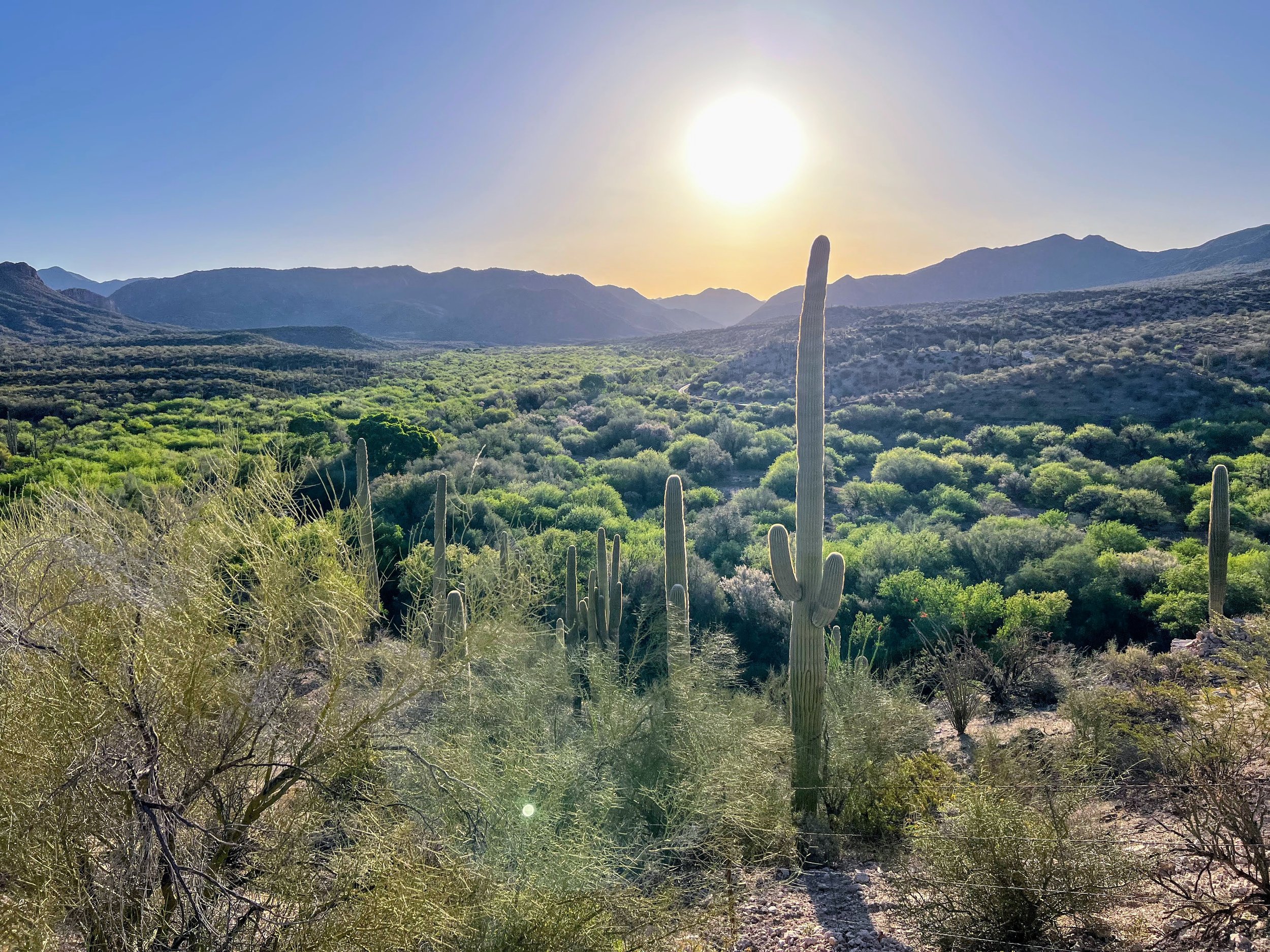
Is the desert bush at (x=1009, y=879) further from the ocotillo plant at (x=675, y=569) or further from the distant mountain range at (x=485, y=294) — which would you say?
the distant mountain range at (x=485, y=294)

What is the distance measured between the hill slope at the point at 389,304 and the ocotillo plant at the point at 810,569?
12579 cm

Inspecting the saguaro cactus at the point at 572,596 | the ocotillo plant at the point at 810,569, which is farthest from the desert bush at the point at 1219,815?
the saguaro cactus at the point at 572,596

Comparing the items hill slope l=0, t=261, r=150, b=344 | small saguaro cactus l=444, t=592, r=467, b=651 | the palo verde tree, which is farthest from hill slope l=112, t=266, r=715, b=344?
small saguaro cactus l=444, t=592, r=467, b=651

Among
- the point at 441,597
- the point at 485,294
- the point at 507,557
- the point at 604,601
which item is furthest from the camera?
the point at 485,294

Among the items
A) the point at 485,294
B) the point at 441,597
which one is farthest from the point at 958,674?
the point at 485,294

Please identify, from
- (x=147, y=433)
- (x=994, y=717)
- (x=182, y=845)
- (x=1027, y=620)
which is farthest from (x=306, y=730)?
(x=147, y=433)

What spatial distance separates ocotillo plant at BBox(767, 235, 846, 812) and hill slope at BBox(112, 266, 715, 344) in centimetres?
12579

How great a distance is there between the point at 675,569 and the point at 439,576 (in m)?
3.39

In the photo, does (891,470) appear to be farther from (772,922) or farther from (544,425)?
(772,922)

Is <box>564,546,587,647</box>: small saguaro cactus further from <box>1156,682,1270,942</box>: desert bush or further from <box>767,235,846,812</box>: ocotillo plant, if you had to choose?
<box>1156,682,1270,942</box>: desert bush

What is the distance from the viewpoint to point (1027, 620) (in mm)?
12469

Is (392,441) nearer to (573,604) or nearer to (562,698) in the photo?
(573,604)

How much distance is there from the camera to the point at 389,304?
461ft

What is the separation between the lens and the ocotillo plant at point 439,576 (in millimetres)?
7406
